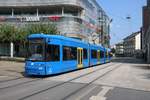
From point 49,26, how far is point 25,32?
4.48 meters

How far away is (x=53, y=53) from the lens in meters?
23.5

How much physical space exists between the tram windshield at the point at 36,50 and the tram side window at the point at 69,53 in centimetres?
370

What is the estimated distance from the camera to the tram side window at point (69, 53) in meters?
26.4

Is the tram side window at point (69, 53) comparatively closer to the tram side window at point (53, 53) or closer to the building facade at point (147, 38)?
the tram side window at point (53, 53)

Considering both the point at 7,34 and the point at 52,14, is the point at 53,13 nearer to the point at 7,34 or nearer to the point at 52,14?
the point at 52,14

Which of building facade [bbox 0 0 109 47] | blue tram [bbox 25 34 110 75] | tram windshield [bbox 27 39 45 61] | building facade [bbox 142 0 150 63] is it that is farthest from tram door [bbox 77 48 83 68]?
building facade [bbox 0 0 109 47]

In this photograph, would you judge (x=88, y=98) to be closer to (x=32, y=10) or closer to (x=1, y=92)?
(x=1, y=92)

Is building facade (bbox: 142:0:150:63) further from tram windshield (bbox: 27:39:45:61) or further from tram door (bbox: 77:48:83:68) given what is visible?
tram windshield (bbox: 27:39:45:61)

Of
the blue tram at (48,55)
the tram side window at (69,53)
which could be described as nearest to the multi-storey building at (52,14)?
the tram side window at (69,53)

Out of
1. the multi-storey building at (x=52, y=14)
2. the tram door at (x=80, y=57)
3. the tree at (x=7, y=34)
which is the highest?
the multi-storey building at (x=52, y=14)

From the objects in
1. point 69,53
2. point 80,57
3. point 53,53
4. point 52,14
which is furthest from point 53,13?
point 53,53

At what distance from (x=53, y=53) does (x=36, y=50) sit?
1.35m

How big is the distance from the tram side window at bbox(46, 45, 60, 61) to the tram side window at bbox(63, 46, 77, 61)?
178 cm

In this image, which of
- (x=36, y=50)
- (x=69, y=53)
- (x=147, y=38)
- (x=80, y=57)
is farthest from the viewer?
(x=147, y=38)
